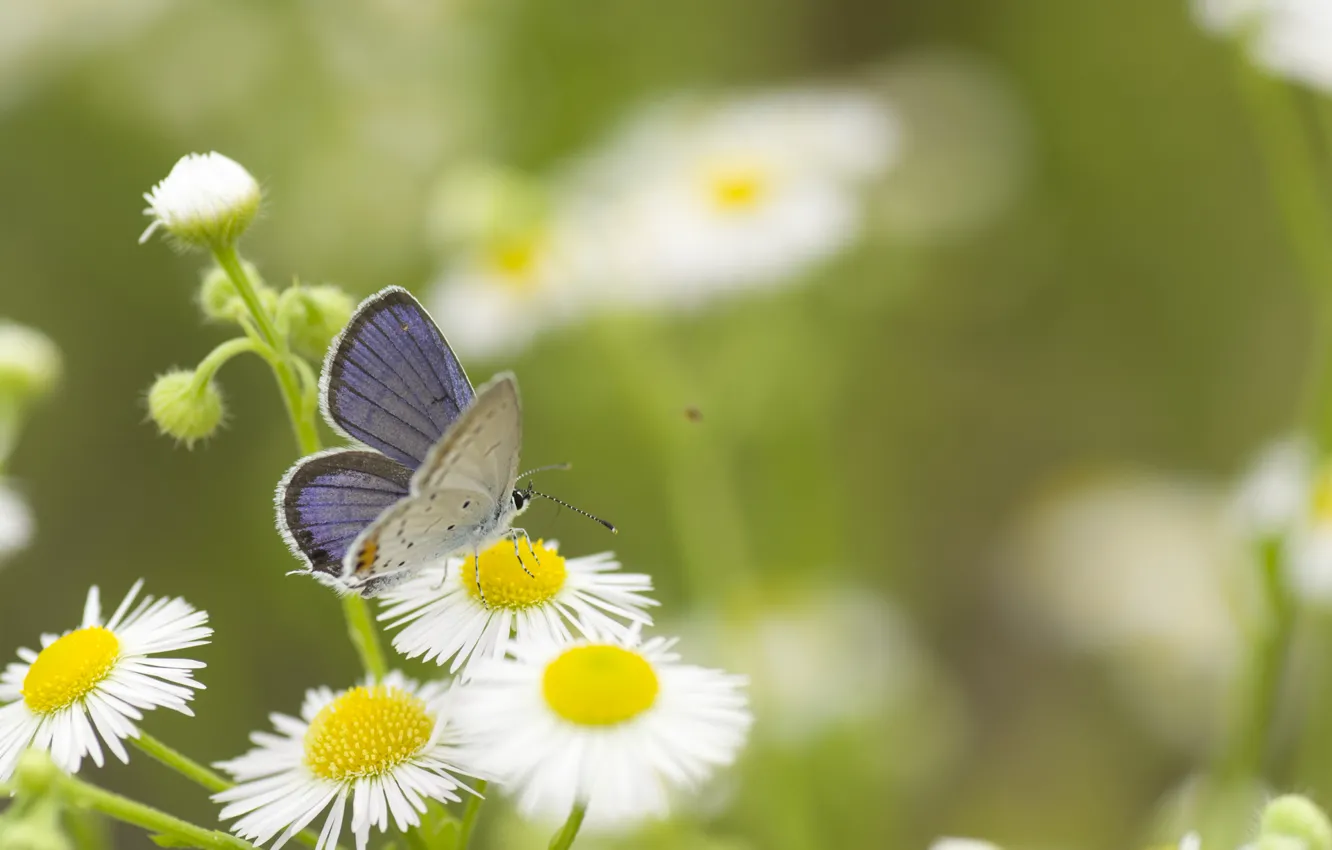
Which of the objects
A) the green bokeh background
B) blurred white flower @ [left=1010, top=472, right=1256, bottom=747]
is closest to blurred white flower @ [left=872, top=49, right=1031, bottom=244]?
the green bokeh background

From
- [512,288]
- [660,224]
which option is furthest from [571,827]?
[660,224]

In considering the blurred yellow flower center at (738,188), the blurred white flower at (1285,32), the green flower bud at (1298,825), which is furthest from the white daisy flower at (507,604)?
the blurred yellow flower center at (738,188)

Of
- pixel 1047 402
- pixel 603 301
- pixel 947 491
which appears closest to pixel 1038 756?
pixel 947 491

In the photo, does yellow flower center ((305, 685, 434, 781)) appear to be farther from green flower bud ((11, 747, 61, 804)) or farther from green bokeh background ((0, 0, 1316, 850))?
green bokeh background ((0, 0, 1316, 850))

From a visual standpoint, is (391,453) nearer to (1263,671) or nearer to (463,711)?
(463,711)

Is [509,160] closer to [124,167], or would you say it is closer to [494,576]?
[124,167]

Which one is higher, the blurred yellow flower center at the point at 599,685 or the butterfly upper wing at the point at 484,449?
the butterfly upper wing at the point at 484,449

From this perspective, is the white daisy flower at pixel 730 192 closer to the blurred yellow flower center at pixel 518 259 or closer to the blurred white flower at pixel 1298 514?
the blurred yellow flower center at pixel 518 259
